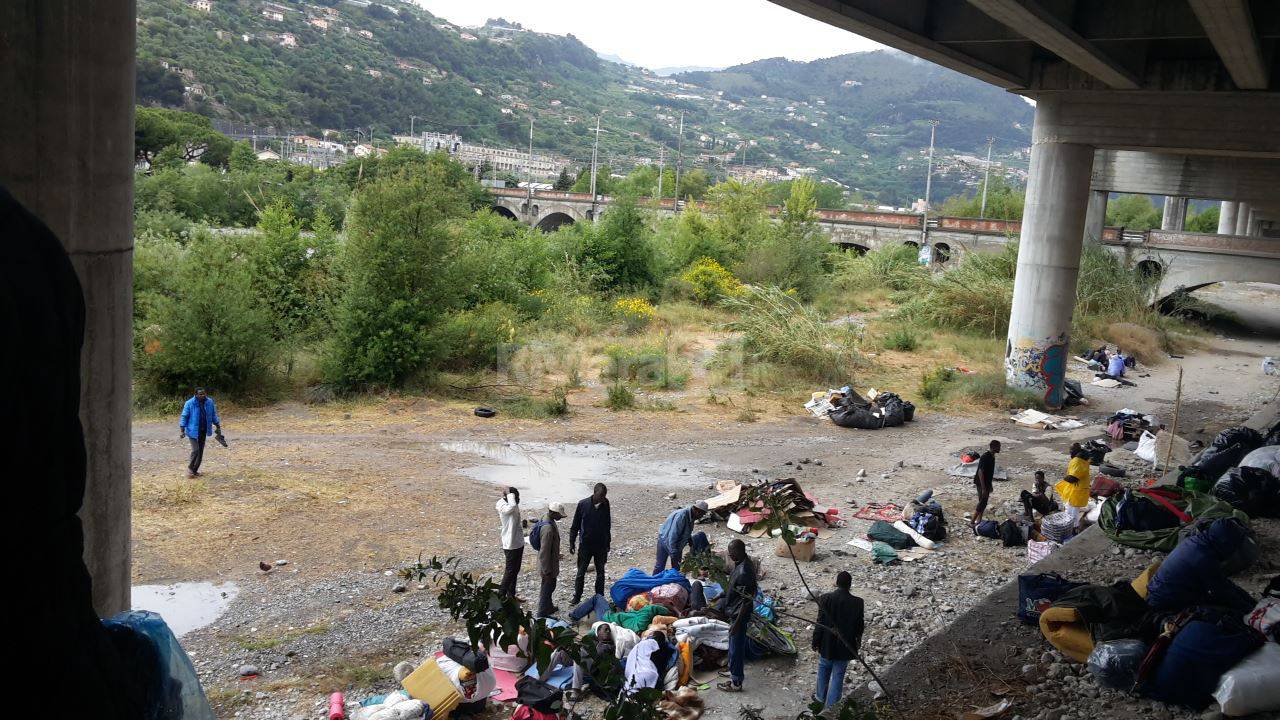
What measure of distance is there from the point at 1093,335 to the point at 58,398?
32.0 m

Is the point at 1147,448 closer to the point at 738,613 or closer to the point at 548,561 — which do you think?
the point at 738,613

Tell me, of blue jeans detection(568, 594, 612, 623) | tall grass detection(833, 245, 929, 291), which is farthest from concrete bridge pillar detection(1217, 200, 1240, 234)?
blue jeans detection(568, 594, 612, 623)

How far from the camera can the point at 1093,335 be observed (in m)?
29.9

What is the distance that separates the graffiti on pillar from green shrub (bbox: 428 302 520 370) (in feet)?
38.8

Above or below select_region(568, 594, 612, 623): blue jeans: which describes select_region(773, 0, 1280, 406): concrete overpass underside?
above

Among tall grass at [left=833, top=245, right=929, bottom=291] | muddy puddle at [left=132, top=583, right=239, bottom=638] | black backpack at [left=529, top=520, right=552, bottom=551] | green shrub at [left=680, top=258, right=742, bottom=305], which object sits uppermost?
tall grass at [left=833, top=245, right=929, bottom=291]

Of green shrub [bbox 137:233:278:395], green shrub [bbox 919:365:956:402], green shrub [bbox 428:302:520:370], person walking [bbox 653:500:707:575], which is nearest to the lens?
person walking [bbox 653:500:707:575]

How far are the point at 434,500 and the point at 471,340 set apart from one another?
9.21 metres

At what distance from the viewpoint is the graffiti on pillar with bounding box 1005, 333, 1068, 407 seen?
20766 millimetres

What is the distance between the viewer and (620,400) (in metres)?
19.9

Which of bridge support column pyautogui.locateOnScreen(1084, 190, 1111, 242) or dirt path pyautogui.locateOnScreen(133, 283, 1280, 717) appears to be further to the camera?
bridge support column pyautogui.locateOnScreen(1084, 190, 1111, 242)

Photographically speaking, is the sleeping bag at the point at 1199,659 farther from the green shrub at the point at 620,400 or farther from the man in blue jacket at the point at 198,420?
the green shrub at the point at 620,400

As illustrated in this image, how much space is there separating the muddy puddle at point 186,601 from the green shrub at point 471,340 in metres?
10.9

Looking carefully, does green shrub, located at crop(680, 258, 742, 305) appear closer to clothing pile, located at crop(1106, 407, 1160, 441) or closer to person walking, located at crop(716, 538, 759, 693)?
clothing pile, located at crop(1106, 407, 1160, 441)
